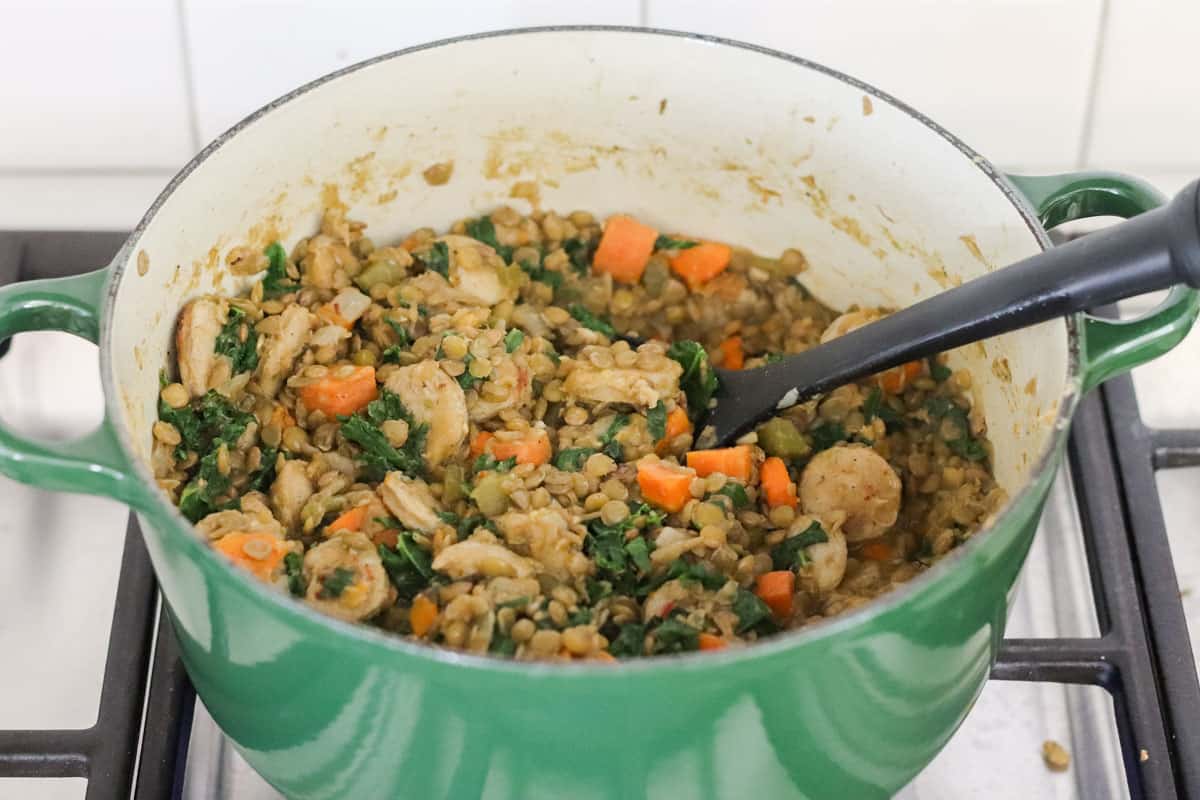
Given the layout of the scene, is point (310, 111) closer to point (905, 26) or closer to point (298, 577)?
point (298, 577)

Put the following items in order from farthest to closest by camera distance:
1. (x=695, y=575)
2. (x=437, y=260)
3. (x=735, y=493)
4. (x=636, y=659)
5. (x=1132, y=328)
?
(x=437, y=260), (x=735, y=493), (x=695, y=575), (x=1132, y=328), (x=636, y=659)

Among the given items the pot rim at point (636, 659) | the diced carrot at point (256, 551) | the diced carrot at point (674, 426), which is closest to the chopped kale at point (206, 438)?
the diced carrot at point (256, 551)

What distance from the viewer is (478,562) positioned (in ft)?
4.34

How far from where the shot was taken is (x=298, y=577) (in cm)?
131

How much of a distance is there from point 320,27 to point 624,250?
0.51 metres

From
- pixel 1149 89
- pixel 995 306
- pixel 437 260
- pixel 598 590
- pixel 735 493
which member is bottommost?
pixel 598 590

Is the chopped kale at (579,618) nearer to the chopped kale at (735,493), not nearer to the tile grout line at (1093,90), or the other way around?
the chopped kale at (735,493)

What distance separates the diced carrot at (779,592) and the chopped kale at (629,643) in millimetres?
158

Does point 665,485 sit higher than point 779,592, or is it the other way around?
point 665,485

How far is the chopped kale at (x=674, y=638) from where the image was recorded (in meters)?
1.25

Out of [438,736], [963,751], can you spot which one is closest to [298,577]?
[438,736]

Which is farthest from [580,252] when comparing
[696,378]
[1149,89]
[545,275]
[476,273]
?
[1149,89]

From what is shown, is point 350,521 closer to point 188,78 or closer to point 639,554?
point 639,554

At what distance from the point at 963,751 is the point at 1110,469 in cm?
40
